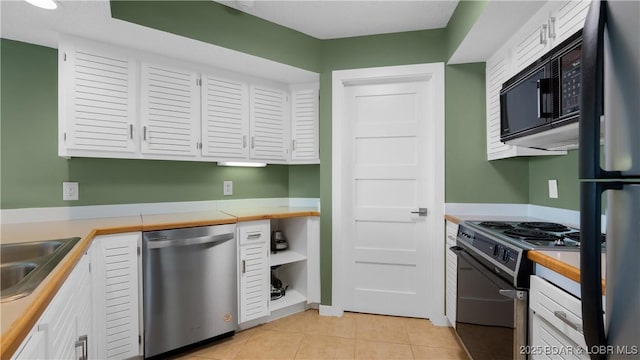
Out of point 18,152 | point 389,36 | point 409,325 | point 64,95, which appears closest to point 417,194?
point 409,325

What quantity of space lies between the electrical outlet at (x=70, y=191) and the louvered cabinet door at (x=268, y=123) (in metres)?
1.28

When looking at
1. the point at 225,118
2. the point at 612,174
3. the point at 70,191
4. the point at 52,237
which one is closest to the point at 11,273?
the point at 52,237

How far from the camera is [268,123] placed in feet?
8.64

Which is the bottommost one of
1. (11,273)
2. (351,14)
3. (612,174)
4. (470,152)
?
(11,273)

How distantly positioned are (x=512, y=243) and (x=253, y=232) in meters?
1.70

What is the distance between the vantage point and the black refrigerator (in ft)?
1.79

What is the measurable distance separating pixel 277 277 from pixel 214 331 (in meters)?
0.88

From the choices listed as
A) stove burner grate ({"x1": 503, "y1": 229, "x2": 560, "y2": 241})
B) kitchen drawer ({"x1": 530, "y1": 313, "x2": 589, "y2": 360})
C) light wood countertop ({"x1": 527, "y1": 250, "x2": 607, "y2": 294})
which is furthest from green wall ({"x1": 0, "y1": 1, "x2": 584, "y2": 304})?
kitchen drawer ({"x1": 530, "y1": 313, "x2": 589, "y2": 360})

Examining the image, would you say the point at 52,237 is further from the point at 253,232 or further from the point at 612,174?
the point at 612,174

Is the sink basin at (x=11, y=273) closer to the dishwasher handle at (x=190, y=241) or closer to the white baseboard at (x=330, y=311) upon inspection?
the dishwasher handle at (x=190, y=241)

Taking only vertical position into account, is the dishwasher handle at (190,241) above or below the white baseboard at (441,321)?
above

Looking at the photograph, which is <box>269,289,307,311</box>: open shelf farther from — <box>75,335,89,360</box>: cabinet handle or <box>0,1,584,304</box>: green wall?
<box>75,335,89,360</box>: cabinet handle

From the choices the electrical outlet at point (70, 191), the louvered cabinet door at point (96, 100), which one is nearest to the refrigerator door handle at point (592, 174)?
the louvered cabinet door at point (96, 100)

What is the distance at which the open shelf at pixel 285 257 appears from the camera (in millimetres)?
2495
